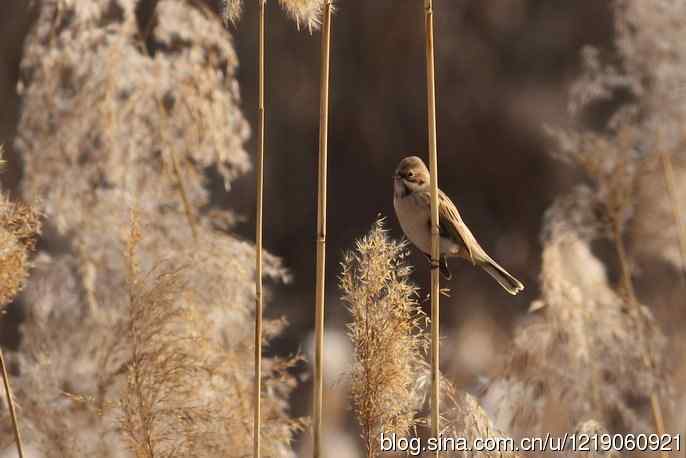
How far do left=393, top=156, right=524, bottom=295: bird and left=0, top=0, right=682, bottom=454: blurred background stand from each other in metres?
2.51

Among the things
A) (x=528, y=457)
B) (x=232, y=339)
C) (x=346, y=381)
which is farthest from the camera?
(x=232, y=339)

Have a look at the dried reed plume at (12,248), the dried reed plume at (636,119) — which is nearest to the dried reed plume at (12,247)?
the dried reed plume at (12,248)

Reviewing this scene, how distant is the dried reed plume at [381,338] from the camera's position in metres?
2.03

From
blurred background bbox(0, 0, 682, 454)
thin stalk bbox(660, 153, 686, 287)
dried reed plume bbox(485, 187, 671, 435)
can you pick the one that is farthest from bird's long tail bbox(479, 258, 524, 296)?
blurred background bbox(0, 0, 682, 454)

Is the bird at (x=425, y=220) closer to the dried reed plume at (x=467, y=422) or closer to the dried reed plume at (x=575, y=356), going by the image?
the dried reed plume at (x=575, y=356)

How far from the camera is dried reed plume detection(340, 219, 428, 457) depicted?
2027mm

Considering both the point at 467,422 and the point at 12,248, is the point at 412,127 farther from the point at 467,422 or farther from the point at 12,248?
the point at 12,248

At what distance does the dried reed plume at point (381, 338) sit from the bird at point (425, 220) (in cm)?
80

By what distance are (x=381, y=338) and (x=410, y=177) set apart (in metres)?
1.02

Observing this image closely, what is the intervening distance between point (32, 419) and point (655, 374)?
174 centimetres

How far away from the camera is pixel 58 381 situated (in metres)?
3.06

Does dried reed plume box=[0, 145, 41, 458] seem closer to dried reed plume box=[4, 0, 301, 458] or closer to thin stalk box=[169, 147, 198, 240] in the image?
dried reed plume box=[4, 0, 301, 458]

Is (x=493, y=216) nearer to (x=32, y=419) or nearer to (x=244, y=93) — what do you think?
(x=244, y=93)

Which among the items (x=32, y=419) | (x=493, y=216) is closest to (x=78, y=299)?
(x=32, y=419)
